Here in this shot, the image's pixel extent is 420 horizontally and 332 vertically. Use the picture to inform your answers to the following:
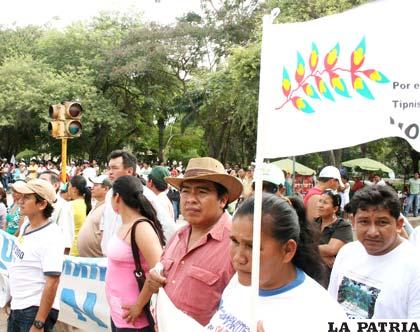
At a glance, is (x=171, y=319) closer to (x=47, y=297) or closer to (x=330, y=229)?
(x=47, y=297)

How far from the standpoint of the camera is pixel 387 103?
83.5 inches

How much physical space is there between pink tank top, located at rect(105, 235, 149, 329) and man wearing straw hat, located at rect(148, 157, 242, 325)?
15.2 inches

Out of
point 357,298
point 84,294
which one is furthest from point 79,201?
point 357,298

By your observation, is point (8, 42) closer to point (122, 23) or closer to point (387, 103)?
point (122, 23)

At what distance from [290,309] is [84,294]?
3234mm

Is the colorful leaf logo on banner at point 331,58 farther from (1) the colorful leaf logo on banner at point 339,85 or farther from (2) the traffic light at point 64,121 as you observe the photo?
(2) the traffic light at point 64,121

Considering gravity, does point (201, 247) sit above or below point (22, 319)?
above

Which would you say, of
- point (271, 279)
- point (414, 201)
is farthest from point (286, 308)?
point (414, 201)

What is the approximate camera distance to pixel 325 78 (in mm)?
2162

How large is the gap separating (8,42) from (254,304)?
42124mm

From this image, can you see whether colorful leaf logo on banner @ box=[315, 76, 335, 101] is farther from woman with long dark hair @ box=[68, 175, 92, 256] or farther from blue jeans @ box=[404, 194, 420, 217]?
blue jeans @ box=[404, 194, 420, 217]

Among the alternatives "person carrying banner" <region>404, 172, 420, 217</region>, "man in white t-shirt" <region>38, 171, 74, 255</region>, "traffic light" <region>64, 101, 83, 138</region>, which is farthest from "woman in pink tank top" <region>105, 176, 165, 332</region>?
"person carrying banner" <region>404, 172, 420, 217</region>

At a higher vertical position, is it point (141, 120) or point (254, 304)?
point (141, 120)

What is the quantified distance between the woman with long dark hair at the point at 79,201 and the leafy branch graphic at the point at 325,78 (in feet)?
13.1
